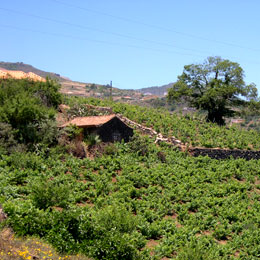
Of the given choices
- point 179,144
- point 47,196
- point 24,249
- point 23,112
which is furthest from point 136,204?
point 179,144

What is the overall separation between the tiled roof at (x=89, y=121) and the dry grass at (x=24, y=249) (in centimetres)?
1153

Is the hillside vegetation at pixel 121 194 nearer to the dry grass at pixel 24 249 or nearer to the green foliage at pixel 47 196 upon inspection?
the green foliage at pixel 47 196

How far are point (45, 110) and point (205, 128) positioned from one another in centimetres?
1351

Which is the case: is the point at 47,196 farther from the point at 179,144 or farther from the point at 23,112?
the point at 179,144

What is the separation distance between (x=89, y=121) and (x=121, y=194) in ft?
23.1

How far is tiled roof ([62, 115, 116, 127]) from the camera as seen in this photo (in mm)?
22406

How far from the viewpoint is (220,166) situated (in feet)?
81.4

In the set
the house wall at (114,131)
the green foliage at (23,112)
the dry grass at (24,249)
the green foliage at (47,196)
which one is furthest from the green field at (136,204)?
the green foliage at (23,112)

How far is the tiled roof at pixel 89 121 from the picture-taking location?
2241 centimetres

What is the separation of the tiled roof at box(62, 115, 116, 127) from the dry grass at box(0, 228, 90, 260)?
11.5m

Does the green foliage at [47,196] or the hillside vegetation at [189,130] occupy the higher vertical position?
the hillside vegetation at [189,130]

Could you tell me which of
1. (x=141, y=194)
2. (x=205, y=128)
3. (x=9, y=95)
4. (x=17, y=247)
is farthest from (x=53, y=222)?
(x=205, y=128)

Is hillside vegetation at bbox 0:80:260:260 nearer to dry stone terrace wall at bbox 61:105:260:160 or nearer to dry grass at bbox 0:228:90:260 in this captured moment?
dry grass at bbox 0:228:90:260

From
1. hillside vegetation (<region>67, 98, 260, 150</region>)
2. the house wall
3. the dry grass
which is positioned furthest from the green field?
hillside vegetation (<region>67, 98, 260, 150</region>)
